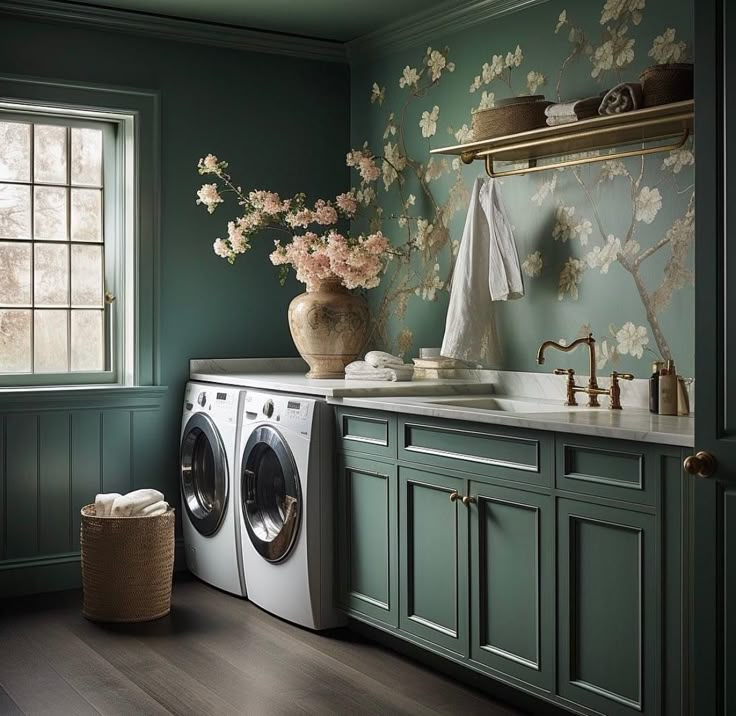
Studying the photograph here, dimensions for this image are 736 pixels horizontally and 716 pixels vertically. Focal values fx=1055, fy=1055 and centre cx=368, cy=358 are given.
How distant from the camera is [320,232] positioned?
5.15m

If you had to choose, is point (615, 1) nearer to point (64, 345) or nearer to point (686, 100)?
point (686, 100)

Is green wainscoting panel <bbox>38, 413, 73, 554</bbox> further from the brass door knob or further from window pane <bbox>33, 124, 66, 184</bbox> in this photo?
the brass door knob

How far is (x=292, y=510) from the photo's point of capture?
3.90 metres

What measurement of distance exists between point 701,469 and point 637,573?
399 millimetres

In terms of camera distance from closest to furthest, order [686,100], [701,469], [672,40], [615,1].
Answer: [701,469] → [686,100] → [672,40] → [615,1]

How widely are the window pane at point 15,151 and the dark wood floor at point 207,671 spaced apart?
1.83 m

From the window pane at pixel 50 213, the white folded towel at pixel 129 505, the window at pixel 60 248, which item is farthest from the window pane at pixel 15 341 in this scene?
the white folded towel at pixel 129 505

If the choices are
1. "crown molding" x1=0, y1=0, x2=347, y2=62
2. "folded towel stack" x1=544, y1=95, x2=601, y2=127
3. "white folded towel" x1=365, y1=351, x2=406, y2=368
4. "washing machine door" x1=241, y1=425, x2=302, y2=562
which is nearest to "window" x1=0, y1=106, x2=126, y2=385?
"crown molding" x1=0, y1=0, x2=347, y2=62

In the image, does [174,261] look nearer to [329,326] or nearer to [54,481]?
[329,326]

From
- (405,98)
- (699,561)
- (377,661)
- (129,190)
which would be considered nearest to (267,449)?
(377,661)

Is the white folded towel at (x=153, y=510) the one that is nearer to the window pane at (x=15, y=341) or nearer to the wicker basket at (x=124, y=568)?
the wicker basket at (x=124, y=568)

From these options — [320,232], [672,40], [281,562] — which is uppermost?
[672,40]

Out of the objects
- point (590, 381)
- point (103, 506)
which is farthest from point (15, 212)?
point (590, 381)

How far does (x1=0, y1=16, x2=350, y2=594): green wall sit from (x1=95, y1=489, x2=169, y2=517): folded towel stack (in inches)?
18.6
